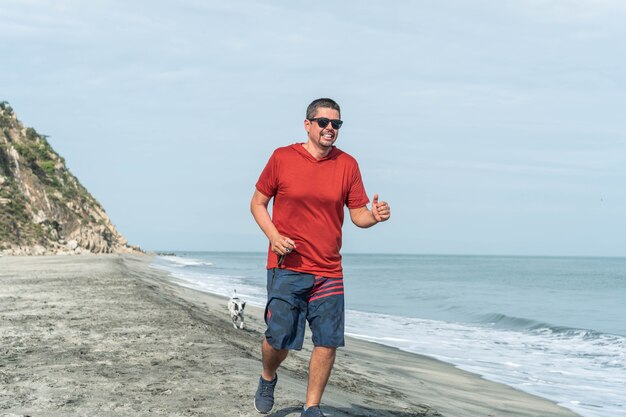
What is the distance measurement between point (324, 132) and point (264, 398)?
1979 millimetres

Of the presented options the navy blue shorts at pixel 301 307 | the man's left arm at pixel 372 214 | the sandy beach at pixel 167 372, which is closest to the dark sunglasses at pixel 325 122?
the man's left arm at pixel 372 214

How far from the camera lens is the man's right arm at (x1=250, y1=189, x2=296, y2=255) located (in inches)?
203

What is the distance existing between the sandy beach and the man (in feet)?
2.60

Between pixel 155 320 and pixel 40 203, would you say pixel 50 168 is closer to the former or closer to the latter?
pixel 40 203

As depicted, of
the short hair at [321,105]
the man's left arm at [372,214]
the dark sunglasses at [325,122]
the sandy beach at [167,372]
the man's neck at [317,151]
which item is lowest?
the sandy beach at [167,372]

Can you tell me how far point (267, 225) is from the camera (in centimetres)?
537

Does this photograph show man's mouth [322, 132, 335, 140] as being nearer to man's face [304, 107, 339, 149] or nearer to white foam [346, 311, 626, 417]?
man's face [304, 107, 339, 149]

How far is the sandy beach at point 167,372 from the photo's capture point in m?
6.02

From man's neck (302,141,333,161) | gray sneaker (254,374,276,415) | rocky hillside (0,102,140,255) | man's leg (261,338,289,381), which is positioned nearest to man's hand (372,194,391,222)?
man's neck (302,141,333,161)

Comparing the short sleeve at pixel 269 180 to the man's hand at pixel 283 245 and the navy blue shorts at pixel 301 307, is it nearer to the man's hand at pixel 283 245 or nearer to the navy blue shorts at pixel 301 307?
the man's hand at pixel 283 245

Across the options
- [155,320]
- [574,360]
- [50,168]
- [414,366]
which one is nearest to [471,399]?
[414,366]

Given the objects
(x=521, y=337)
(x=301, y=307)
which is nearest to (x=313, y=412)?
(x=301, y=307)

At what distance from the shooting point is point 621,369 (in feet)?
48.2

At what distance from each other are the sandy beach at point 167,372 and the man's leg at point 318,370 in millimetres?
516
